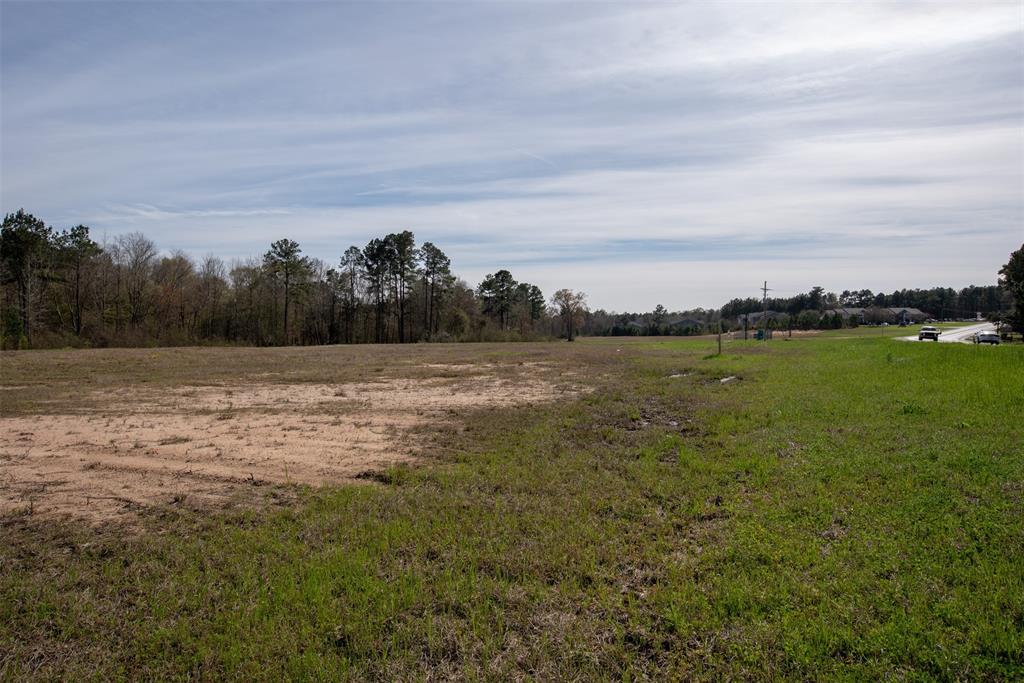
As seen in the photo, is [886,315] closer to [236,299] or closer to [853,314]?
[853,314]

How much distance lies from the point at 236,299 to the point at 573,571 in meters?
70.6

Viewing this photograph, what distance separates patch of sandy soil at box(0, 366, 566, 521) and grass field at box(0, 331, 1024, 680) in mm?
661

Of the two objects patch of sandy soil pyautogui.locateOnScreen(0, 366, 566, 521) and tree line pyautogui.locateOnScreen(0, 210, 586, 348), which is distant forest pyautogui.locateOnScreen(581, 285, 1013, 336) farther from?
patch of sandy soil pyautogui.locateOnScreen(0, 366, 566, 521)

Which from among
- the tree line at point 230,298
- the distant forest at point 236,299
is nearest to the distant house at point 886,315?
the distant forest at point 236,299

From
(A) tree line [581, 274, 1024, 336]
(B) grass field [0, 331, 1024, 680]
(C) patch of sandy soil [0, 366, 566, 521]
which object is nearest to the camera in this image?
(B) grass field [0, 331, 1024, 680]

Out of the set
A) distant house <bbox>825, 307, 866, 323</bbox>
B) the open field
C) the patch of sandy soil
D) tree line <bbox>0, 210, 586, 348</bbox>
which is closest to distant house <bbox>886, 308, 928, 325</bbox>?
distant house <bbox>825, 307, 866, 323</bbox>

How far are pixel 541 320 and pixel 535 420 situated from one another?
98840 mm

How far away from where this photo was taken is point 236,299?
6681cm

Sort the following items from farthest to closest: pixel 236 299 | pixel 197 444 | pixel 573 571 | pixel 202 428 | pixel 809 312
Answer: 1. pixel 809 312
2. pixel 236 299
3. pixel 202 428
4. pixel 197 444
5. pixel 573 571

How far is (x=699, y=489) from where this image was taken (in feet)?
23.9

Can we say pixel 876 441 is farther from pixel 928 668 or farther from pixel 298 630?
pixel 298 630

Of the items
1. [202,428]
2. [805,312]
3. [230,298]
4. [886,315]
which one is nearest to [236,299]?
[230,298]

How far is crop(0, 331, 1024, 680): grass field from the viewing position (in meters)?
3.69

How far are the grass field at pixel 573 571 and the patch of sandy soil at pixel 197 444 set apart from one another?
66 cm
